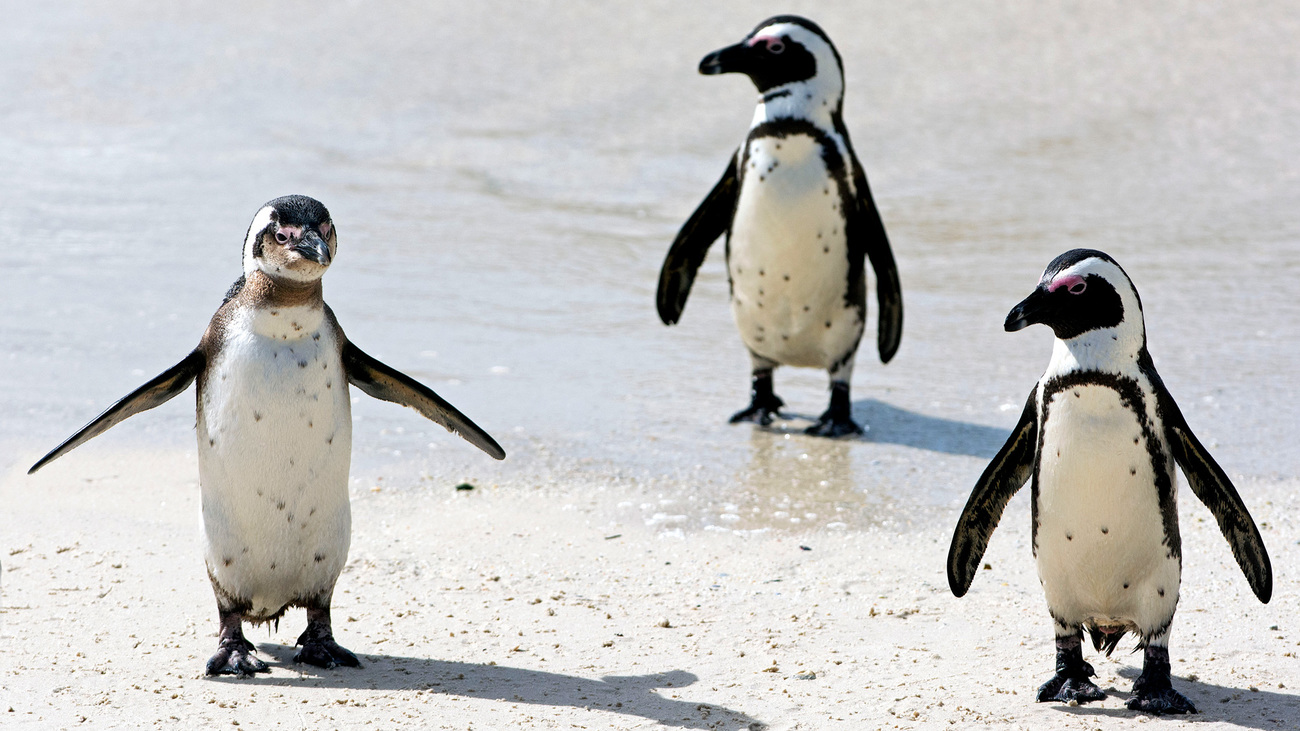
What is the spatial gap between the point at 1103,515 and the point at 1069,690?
1.15ft

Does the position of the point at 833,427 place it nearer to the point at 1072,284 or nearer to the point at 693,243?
the point at 693,243

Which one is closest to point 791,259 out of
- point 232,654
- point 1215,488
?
point 1215,488

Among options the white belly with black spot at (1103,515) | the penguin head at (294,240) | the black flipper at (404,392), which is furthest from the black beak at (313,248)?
the white belly with black spot at (1103,515)

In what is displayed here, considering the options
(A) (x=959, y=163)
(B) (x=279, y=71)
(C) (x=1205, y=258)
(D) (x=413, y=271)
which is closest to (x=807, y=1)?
(A) (x=959, y=163)

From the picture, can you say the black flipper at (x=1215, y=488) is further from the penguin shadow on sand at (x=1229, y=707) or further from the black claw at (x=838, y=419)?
the black claw at (x=838, y=419)

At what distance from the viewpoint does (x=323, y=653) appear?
3098 millimetres

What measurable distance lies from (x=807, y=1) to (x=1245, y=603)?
997cm

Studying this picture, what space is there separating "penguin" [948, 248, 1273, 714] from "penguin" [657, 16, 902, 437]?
2.18 metres

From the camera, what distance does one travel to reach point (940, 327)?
21.5ft

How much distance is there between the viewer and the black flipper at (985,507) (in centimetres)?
304

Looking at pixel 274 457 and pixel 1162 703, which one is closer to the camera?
pixel 1162 703

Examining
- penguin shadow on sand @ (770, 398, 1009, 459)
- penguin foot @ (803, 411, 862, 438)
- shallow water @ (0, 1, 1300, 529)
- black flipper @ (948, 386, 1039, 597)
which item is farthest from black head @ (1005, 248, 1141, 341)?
penguin foot @ (803, 411, 862, 438)

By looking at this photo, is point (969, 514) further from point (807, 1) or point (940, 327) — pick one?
point (807, 1)

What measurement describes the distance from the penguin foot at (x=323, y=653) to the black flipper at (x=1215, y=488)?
67.3 inches
